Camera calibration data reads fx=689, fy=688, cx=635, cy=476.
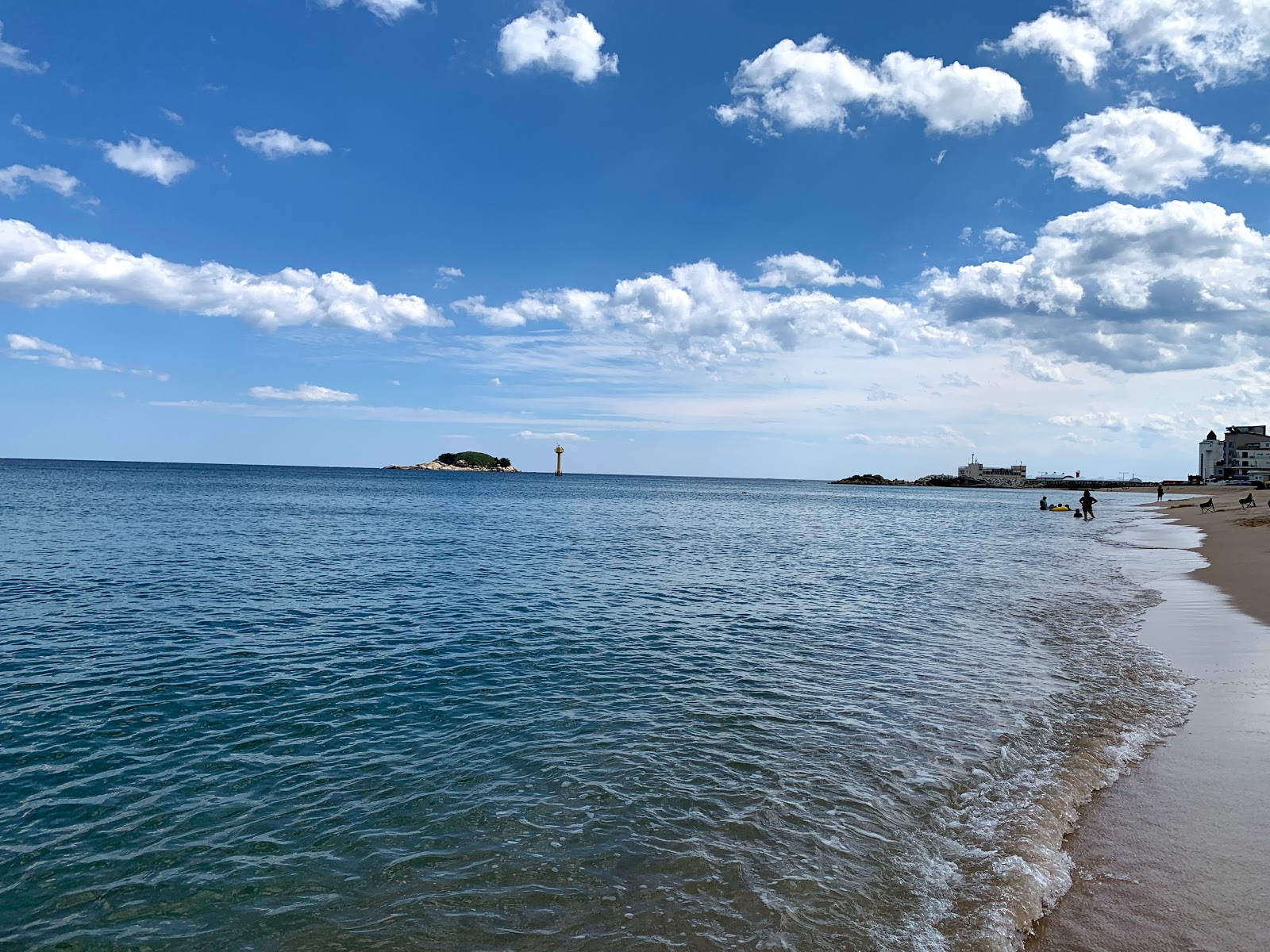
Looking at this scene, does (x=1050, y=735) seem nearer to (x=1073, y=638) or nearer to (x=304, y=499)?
(x=1073, y=638)

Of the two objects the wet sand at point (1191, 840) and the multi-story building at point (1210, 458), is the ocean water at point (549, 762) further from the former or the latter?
the multi-story building at point (1210, 458)

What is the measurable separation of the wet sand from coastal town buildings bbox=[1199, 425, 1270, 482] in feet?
668

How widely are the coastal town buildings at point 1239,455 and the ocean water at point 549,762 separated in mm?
200526

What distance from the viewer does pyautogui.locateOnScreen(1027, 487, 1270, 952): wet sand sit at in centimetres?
578

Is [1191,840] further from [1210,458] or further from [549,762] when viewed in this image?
[1210,458]

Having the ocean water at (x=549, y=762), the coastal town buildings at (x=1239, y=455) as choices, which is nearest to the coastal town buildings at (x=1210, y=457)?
the coastal town buildings at (x=1239, y=455)

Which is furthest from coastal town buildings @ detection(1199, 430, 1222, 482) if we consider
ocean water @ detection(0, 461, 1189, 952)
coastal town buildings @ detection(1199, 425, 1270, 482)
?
ocean water @ detection(0, 461, 1189, 952)

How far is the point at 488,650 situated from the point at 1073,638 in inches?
585

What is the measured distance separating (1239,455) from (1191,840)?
734 feet

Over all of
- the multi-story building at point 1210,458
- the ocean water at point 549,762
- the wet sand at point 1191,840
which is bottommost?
the ocean water at point 549,762

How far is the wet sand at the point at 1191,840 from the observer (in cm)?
578

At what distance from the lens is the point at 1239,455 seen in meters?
175

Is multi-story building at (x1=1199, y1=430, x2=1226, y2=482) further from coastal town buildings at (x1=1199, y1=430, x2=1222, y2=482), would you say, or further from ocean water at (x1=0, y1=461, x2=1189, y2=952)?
ocean water at (x1=0, y1=461, x2=1189, y2=952)

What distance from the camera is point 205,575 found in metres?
27.2
